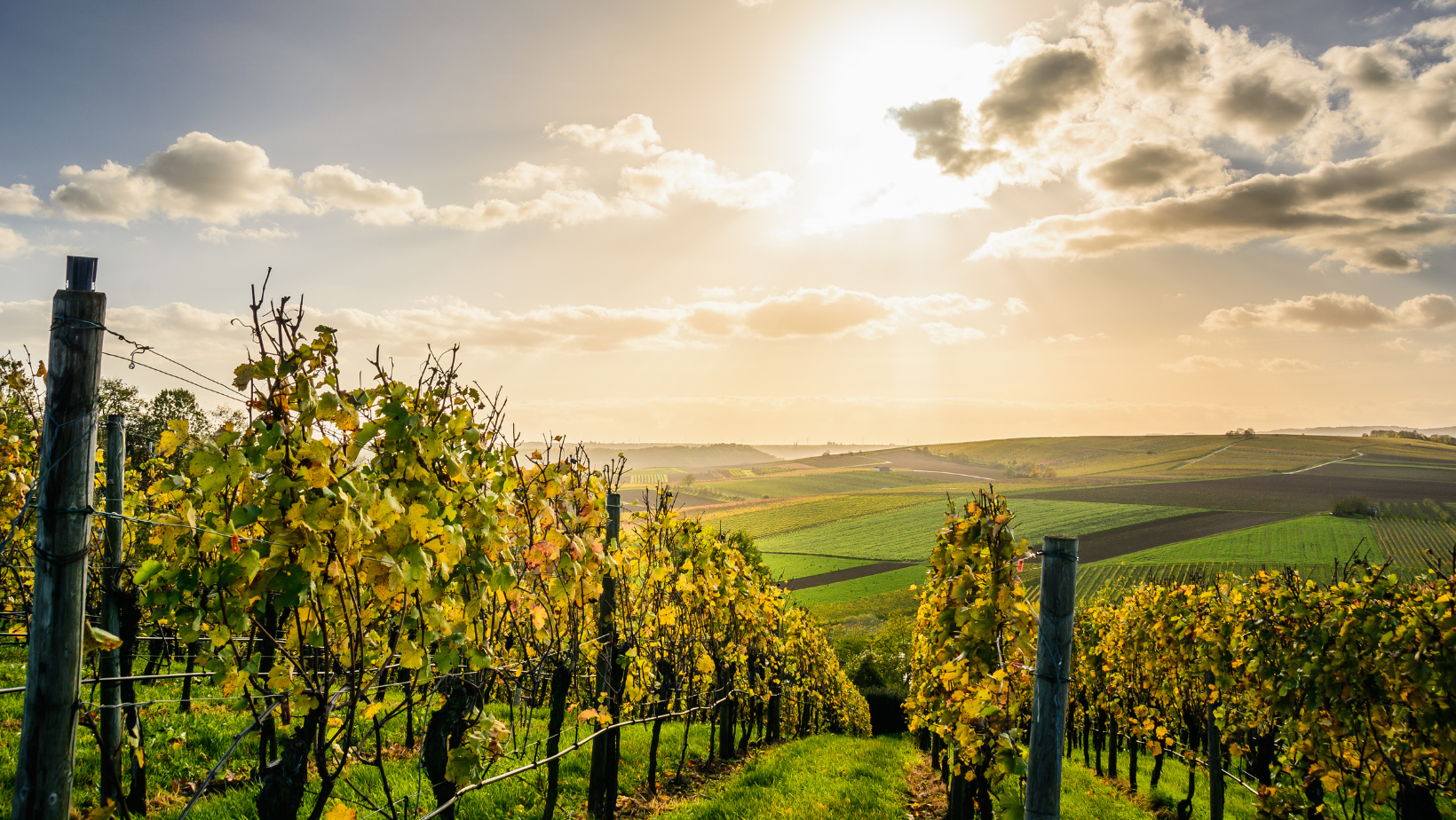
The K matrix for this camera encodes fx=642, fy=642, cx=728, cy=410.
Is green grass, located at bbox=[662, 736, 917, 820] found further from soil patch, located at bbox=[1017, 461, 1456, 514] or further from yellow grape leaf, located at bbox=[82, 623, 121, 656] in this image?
soil patch, located at bbox=[1017, 461, 1456, 514]

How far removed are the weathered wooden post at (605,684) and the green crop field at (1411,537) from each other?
57810mm

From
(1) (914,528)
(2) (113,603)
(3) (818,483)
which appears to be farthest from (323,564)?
(3) (818,483)

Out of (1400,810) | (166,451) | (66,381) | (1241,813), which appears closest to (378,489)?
(166,451)

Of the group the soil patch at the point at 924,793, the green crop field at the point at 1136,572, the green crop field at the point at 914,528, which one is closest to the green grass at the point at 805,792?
the soil patch at the point at 924,793

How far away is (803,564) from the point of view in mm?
61625

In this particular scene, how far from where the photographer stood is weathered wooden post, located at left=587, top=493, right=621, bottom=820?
6270mm

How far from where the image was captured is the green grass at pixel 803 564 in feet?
193

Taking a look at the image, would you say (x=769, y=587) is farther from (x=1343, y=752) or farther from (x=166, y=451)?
(x=166, y=451)

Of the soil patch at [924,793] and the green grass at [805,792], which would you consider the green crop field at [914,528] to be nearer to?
the soil patch at [924,793]

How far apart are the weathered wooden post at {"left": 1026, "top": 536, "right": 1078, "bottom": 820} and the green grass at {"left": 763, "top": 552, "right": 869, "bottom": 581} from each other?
54521mm

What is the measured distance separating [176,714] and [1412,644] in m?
12.8

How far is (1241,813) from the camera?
45.6 feet

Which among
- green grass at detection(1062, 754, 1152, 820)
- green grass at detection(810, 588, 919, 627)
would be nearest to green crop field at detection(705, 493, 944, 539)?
green grass at detection(810, 588, 919, 627)

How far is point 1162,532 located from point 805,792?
2530 inches
